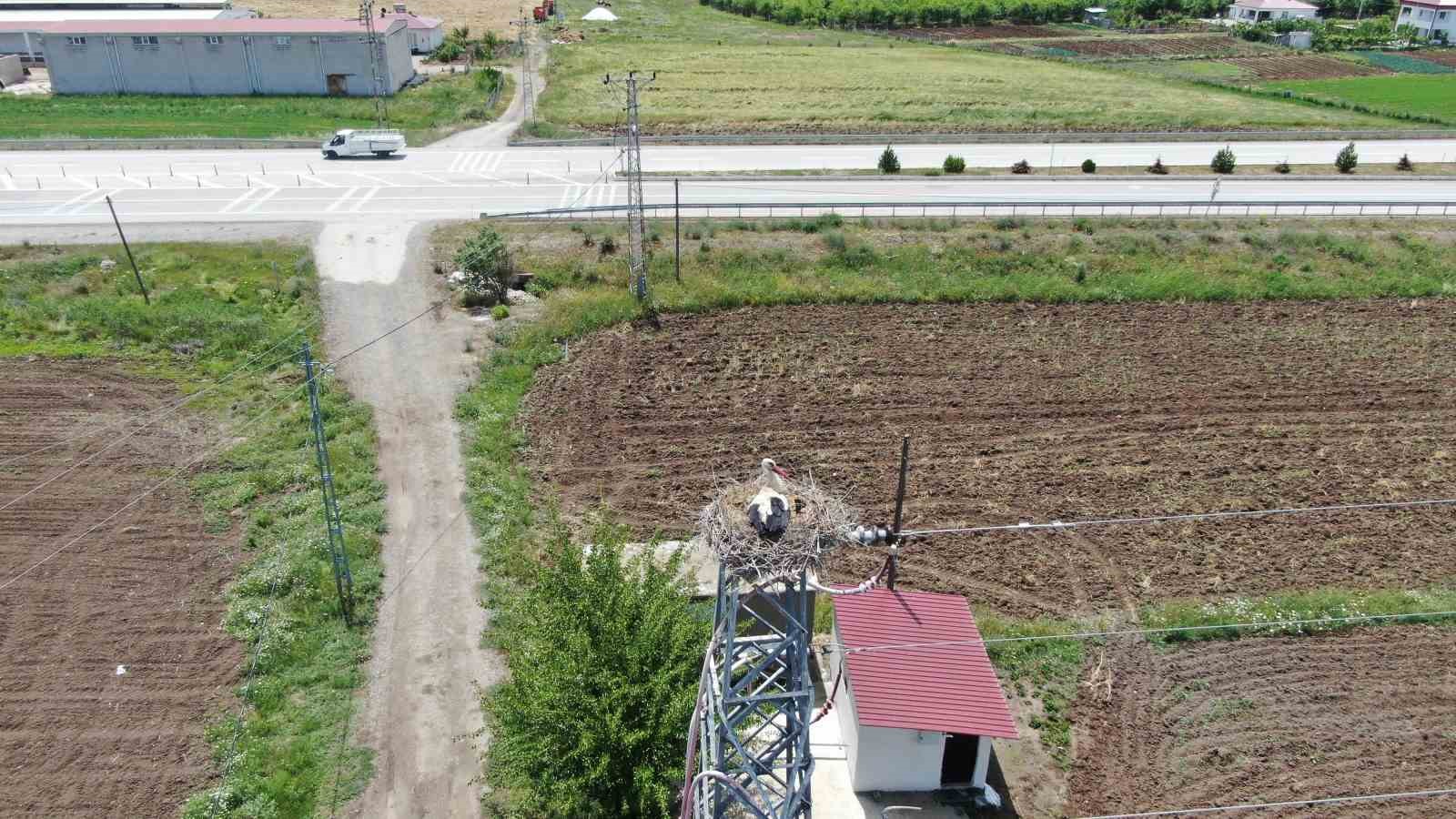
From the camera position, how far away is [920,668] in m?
17.8

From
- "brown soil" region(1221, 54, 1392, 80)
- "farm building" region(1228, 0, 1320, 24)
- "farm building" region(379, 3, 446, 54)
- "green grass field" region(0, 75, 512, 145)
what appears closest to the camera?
"green grass field" region(0, 75, 512, 145)

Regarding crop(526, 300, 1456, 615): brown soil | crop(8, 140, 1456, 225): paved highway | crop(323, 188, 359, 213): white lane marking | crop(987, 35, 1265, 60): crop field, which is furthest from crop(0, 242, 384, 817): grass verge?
crop(987, 35, 1265, 60): crop field

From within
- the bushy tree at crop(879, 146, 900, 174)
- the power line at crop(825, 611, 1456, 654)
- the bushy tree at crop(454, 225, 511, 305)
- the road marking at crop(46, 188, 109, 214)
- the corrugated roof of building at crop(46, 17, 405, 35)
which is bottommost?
the power line at crop(825, 611, 1456, 654)

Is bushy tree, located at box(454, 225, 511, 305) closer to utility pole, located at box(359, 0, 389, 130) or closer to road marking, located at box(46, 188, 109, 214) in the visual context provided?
road marking, located at box(46, 188, 109, 214)

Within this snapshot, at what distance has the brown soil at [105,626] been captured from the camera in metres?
17.5

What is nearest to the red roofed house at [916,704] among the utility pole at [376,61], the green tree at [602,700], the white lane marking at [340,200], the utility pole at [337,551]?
the green tree at [602,700]

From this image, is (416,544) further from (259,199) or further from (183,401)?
(259,199)

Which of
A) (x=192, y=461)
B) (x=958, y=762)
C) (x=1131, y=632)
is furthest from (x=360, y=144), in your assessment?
(x=958, y=762)

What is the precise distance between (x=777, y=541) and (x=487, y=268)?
2777 cm

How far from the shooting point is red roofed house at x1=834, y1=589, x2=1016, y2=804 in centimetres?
1691

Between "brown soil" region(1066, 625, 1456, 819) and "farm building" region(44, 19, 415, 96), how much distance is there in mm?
60839

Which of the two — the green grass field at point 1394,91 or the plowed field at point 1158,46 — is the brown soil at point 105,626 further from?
the plowed field at point 1158,46

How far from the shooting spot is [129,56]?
2534 inches

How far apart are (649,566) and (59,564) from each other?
14790 mm
